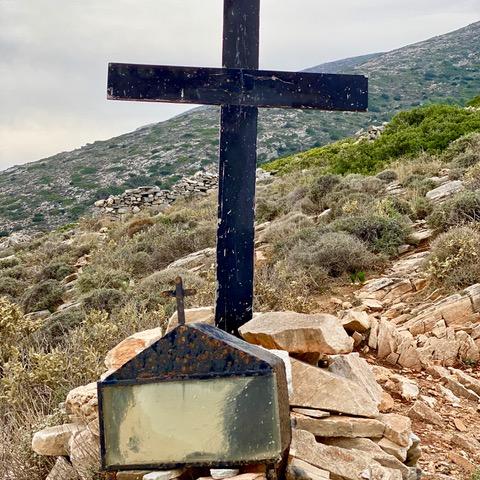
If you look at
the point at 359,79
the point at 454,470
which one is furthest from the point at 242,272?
the point at 454,470

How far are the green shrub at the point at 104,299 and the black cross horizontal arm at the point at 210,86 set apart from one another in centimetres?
583

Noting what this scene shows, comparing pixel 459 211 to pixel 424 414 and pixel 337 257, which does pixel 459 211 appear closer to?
pixel 337 257

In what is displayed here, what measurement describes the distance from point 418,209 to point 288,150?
3487 cm

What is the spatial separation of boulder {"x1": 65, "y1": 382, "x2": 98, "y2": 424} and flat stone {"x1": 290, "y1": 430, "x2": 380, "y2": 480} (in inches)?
51.2

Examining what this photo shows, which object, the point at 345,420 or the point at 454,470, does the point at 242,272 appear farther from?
the point at 454,470

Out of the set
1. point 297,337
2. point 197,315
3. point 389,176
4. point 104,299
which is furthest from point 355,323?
point 389,176

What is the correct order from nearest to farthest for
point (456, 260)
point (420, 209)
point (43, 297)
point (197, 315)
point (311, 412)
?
point (311, 412) → point (197, 315) → point (456, 260) → point (420, 209) → point (43, 297)

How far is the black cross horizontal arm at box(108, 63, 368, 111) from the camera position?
12.2 feet

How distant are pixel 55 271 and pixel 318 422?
11.3 metres

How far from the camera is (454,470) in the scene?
3744 millimetres

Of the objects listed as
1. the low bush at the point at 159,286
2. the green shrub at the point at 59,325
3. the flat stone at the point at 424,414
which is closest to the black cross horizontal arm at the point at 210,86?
the flat stone at the point at 424,414

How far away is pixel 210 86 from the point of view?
12.4ft

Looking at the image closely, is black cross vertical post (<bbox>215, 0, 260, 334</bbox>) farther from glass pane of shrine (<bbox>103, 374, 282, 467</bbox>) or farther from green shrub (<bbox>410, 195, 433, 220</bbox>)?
green shrub (<bbox>410, 195, 433, 220</bbox>)

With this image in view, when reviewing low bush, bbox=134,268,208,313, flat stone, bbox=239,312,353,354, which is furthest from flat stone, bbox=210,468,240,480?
low bush, bbox=134,268,208,313
